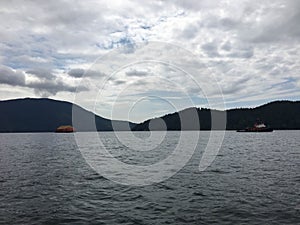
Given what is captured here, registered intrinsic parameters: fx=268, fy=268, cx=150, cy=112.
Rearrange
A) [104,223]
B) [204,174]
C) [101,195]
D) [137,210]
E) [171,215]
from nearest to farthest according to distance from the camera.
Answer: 1. [104,223]
2. [171,215]
3. [137,210]
4. [101,195]
5. [204,174]

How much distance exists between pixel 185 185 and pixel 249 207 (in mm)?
9672

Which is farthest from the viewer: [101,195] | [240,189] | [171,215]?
[240,189]

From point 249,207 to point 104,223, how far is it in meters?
11.5

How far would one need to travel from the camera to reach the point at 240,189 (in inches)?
1092

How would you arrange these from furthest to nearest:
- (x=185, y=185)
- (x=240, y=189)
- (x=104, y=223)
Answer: (x=185, y=185)
(x=240, y=189)
(x=104, y=223)

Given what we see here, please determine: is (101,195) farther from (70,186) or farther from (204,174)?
(204,174)

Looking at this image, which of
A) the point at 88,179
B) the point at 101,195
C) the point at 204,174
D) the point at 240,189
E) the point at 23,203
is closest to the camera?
the point at 23,203

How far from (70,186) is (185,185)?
513 inches

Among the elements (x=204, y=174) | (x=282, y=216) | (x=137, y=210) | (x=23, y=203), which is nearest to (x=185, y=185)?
(x=204, y=174)

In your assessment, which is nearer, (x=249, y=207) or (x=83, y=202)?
(x=249, y=207)

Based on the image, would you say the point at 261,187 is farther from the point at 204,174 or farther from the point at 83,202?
the point at 83,202

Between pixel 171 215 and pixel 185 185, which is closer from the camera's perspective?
pixel 171 215

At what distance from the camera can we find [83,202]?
23.6 m

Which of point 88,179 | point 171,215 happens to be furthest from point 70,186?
point 171,215
